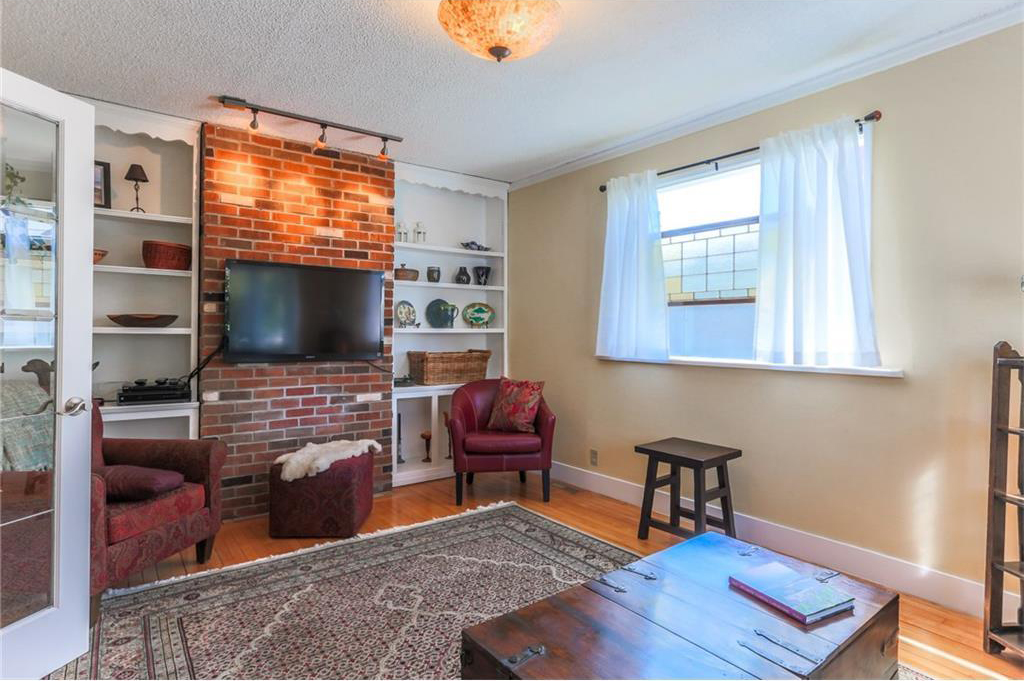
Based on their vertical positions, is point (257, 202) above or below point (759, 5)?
below

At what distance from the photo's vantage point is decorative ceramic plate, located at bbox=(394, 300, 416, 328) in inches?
179

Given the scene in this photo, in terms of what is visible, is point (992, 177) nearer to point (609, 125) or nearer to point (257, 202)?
point (609, 125)

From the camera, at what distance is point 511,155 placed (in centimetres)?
412

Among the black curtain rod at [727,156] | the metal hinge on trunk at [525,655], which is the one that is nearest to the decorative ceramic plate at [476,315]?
the black curtain rod at [727,156]

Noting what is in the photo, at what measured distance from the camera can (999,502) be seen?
205cm

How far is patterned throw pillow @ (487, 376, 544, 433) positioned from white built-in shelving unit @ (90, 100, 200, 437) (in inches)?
79.9

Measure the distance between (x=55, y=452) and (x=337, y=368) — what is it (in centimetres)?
203

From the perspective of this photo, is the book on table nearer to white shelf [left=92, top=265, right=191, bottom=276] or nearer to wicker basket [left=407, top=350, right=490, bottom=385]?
wicker basket [left=407, top=350, right=490, bottom=385]

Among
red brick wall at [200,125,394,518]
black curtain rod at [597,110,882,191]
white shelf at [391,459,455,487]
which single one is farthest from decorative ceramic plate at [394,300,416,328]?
black curtain rod at [597,110,882,191]

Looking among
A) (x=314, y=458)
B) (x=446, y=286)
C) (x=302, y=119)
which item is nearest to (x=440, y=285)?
(x=446, y=286)

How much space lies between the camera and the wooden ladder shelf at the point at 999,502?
203cm

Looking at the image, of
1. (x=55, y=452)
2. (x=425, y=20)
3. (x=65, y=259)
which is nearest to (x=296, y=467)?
(x=55, y=452)

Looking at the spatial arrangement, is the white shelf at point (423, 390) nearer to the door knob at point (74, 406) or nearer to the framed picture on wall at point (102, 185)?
the framed picture on wall at point (102, 185)

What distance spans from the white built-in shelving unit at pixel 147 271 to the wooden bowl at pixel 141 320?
37mm
